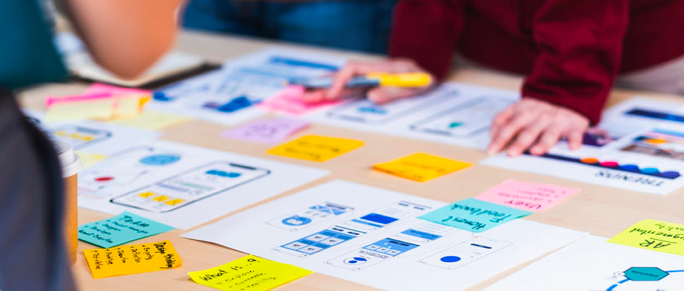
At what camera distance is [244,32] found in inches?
75.6

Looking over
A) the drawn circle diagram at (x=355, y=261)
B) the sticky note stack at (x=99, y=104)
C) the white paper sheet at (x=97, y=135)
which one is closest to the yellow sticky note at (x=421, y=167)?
the drawn circle diagram at (x=355, y=261)

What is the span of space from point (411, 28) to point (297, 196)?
59 centimetres

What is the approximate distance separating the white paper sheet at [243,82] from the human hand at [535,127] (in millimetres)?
392

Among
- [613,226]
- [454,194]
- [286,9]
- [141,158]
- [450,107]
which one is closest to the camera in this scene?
[613,226]

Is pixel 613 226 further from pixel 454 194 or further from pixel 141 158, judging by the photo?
pixel 141 158

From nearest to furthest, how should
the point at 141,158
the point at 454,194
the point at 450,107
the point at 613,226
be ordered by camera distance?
the point at 613,226
the point at 454,194
the point at 141,158
the point at 450,107

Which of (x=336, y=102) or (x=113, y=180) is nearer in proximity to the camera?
(x=113, y=180)

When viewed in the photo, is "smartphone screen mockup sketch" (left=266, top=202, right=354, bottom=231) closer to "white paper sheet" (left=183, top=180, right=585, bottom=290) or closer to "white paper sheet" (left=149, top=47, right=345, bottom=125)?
"white paper sheet" (left=183, top=180, right=585, bottom=290)

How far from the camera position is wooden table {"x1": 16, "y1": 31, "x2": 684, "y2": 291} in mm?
767

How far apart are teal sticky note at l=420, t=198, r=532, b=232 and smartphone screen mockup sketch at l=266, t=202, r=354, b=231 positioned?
0.31 ft

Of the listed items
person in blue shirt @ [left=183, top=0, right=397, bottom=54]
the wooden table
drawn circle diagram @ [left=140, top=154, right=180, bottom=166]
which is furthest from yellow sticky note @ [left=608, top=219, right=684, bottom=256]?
person in blue shirt @ [left=183, top=0, right=397, bottom=54]

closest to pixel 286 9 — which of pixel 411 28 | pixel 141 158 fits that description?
pixel 411 28

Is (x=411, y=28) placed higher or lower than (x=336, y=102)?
higher

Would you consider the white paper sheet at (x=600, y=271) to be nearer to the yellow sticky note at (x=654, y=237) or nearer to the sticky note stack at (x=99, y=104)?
the yellow sticky note at (x=654, y=237)
